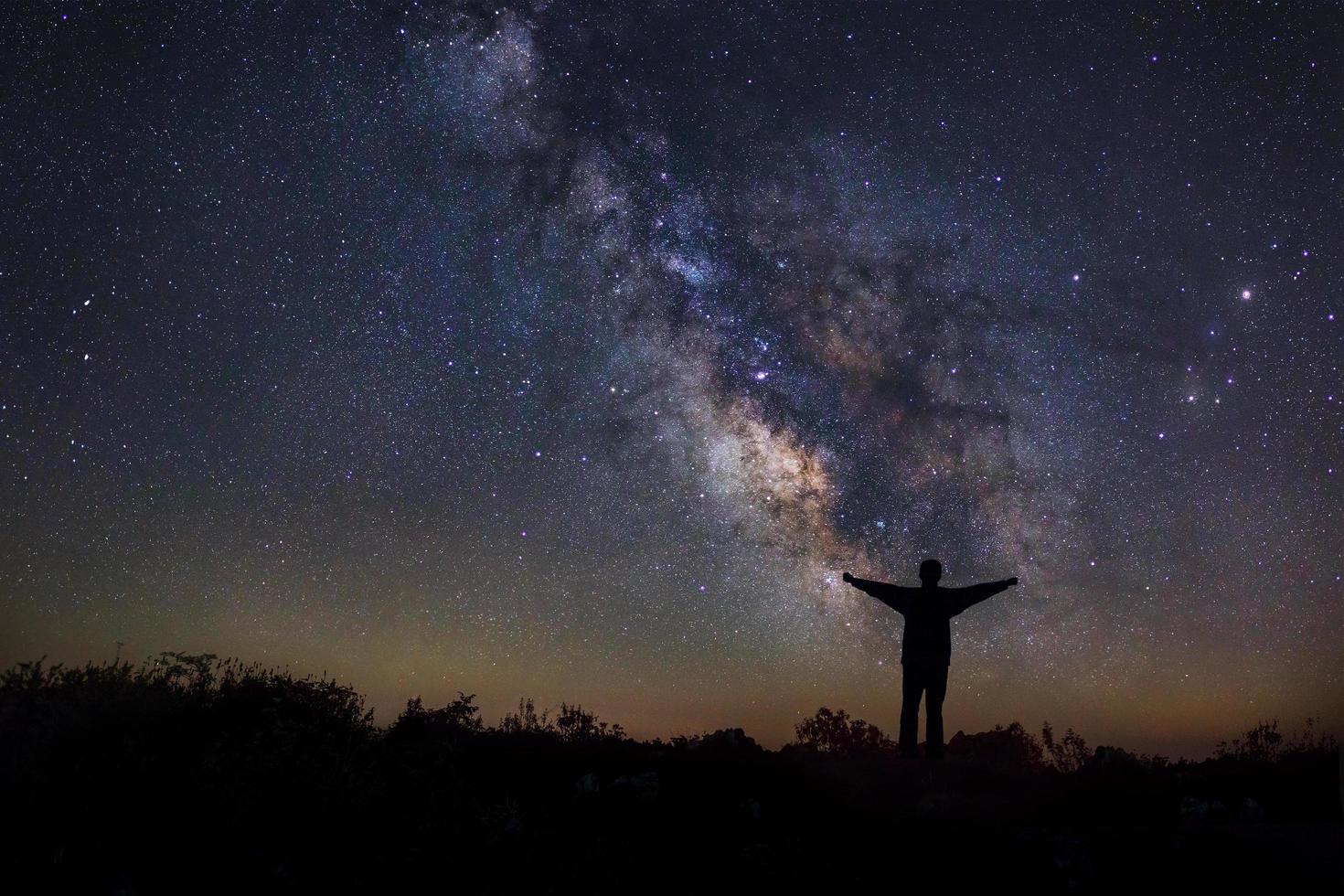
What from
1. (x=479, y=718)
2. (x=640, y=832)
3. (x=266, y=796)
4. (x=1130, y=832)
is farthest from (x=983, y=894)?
(x=479, y=718)

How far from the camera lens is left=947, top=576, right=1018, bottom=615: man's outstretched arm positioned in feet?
39.1

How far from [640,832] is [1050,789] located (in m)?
5.04

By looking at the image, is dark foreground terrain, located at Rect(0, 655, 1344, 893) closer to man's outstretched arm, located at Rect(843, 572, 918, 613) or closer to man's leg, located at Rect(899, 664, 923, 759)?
man's leg, located at Rect(899, 664, 923, 759)

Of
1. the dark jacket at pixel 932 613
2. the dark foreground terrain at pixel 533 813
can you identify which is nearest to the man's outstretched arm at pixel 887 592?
the dark jacket at pixel 932 613

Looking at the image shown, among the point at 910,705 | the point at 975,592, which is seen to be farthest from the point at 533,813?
the point at 975,592

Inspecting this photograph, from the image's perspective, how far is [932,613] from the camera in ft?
39.9

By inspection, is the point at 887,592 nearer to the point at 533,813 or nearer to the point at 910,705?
the point at 910,705

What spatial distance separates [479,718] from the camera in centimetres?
1211

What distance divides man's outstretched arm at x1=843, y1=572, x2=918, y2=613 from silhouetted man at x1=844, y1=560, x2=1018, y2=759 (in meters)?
0.01

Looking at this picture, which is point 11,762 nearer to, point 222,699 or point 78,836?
point 78,836

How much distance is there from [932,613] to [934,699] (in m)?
1.26

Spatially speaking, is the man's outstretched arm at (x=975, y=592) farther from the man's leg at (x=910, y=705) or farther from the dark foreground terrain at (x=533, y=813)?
the dark foreground terrain at (x=533, y=813)

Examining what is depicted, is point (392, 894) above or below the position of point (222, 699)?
below

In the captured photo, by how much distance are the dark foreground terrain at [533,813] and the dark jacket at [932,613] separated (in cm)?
174
